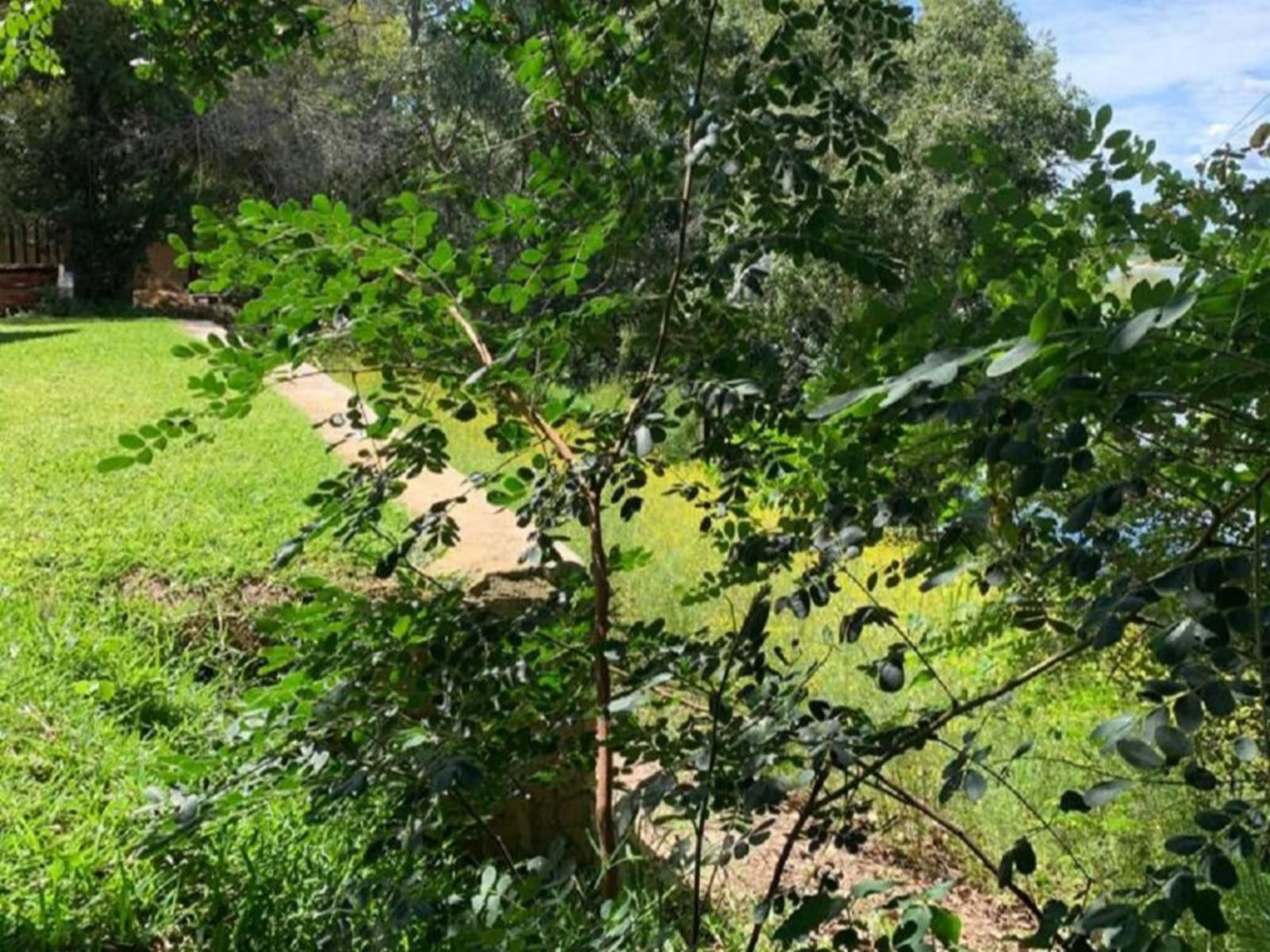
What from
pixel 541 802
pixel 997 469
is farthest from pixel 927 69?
pixel 997 469

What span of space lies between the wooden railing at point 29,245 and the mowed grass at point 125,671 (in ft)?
56.0

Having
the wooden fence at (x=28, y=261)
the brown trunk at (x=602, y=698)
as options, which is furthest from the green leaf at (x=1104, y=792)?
the wooden fence at (x=28, y=261)

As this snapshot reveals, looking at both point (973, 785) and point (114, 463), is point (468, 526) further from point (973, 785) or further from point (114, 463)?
point (973, 785)

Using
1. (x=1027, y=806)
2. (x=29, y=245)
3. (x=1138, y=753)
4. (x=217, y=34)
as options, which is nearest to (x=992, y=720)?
(x=1027, y=806)

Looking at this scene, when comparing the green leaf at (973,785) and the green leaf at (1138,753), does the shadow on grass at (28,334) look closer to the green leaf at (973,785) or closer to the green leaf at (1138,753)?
the green leaf at (973,785)

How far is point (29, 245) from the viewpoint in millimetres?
24469

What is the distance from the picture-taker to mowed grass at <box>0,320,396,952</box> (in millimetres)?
2096

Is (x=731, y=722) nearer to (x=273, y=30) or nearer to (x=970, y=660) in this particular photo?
(x=273, y=30)

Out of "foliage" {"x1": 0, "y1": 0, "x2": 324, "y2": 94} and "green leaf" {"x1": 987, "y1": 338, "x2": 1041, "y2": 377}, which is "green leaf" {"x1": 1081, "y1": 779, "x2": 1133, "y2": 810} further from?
"foliage" {"x1": 0, "y1": 0, "x2": 324, "y2": 94}

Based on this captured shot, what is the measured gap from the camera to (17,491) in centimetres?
501

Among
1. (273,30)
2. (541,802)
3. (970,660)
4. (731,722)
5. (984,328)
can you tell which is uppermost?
(273,30)

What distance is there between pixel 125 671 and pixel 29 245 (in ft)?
81.1

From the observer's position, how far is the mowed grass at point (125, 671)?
2.10 metres

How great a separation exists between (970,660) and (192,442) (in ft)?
11.1
